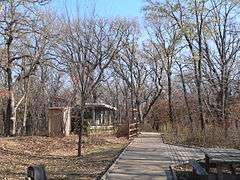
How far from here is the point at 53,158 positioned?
59.9 feet

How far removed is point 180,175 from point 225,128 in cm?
1034

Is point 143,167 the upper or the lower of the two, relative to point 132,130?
lower

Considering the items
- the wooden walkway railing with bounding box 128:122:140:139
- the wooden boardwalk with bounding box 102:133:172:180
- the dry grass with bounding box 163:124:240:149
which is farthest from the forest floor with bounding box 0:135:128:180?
the wooden walkway railing with bounding box 128:122:140:139

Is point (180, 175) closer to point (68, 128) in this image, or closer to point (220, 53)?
point (68, 128)

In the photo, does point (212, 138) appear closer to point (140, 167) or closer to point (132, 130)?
point (140, 167)

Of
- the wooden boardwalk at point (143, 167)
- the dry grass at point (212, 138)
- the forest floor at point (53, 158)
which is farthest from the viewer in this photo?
the dry grass at point (212, 138)

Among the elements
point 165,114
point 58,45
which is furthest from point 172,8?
point 165,114

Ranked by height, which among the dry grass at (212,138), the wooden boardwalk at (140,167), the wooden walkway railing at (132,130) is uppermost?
the wooden walkway railing at (132,130)

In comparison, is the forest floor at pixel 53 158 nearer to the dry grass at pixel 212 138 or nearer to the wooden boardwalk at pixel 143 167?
the wooden boardwalk at pixel 143 167

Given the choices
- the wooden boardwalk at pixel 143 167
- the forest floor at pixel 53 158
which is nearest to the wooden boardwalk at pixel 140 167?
the wooden boardwalk at pixel 143 167

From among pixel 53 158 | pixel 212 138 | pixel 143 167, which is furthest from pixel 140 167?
pixel 212 138

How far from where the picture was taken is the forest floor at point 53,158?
13.5m

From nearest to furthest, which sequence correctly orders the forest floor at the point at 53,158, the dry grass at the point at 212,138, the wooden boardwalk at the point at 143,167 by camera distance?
the wooden boardwalk at the point at 143,167 < the forest floor at the point at 53,158 < the dry grass at the point at 212,138

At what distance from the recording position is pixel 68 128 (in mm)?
31766
